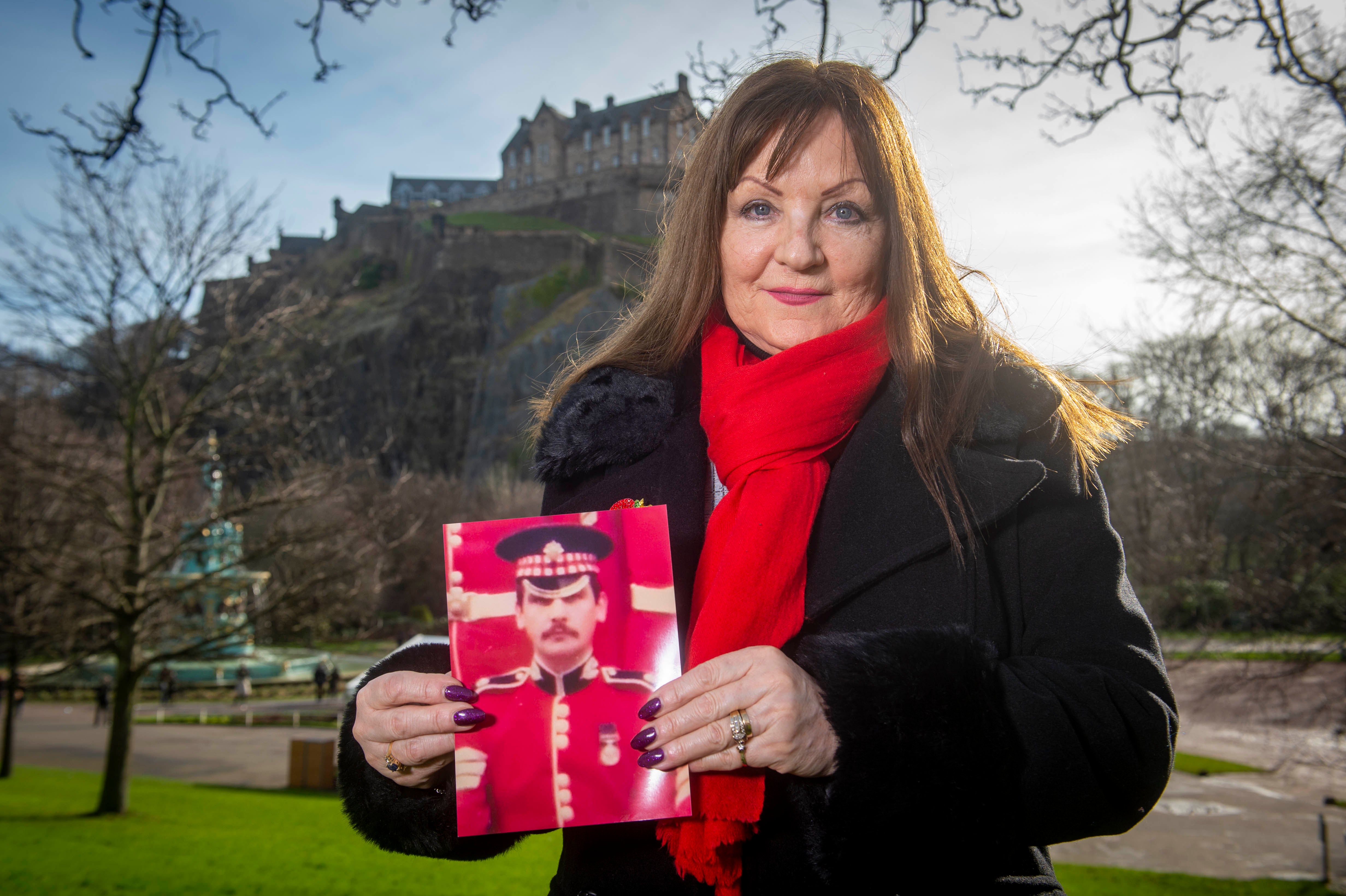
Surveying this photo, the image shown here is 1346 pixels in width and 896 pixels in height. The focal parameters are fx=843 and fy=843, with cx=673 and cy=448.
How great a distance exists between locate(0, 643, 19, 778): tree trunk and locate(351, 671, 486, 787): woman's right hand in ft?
47.8

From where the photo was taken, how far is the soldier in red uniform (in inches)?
54.9

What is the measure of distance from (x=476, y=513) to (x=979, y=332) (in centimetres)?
3553

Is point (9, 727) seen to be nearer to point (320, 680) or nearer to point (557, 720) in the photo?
point (320, 680)

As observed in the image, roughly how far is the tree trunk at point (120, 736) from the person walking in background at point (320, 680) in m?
12.1

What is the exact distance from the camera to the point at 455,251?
54688mm

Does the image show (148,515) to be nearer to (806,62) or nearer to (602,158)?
(806,62)

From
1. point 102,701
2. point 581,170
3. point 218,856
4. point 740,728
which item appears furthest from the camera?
point 581,170

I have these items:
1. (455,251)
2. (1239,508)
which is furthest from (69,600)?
(455,251)

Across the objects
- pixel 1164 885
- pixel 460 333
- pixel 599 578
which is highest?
pixel 460 333

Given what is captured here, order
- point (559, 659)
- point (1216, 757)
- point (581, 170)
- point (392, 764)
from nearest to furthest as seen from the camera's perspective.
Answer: point (559, 659) → point (392, 764) → point (1216, 757) → point (581, 170)

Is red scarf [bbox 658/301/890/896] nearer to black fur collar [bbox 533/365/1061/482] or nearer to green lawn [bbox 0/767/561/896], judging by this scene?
black fur collar [bbox 533/365/1061/482]

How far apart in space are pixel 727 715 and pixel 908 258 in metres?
1.07

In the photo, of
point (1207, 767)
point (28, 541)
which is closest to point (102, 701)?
point (28, 541)

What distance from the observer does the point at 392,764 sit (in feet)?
5.20
